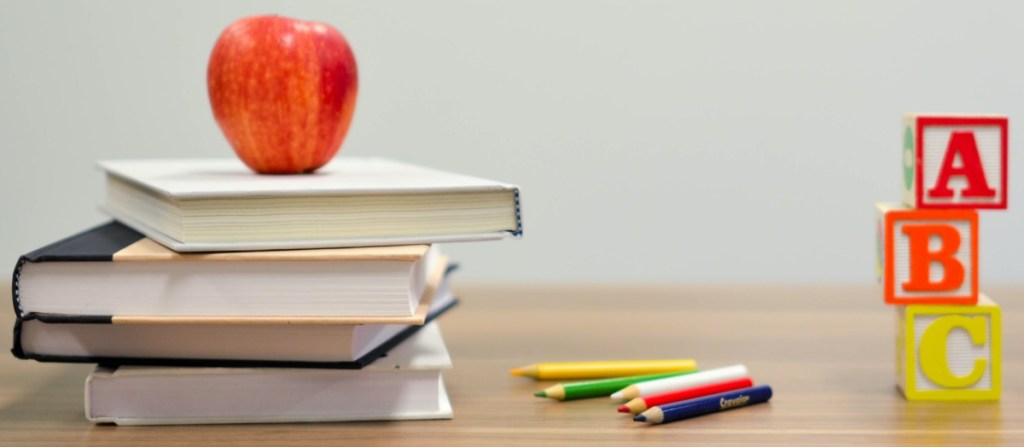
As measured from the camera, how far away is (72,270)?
71cm

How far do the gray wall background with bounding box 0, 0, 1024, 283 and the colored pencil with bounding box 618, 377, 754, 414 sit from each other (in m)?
0.97

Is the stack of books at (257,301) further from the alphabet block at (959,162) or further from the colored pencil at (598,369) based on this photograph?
the alphabet block at (959,162)

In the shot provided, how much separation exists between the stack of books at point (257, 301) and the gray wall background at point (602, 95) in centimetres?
99

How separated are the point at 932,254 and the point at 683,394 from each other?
197 mm

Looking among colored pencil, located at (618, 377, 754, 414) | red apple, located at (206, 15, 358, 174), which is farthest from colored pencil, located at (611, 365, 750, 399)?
red apple, located at (206, 15, 358, 174)

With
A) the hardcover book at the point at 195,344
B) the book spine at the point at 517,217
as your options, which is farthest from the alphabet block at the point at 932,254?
the hardcover book at the point at 195,344

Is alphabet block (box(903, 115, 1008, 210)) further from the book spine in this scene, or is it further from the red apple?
the red apple

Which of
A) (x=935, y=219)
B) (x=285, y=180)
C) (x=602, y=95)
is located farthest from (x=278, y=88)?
(x=602, y=95)

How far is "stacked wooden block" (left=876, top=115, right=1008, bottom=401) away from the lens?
30.4 inches

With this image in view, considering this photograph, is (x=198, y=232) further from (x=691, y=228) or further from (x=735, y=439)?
(x=691, y=228)

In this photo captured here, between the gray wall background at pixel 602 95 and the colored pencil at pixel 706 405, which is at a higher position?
the gray wall background at pixel 602 95

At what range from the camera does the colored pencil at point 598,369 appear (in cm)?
83

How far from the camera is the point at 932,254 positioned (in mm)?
777

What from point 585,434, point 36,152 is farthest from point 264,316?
point 36,152
